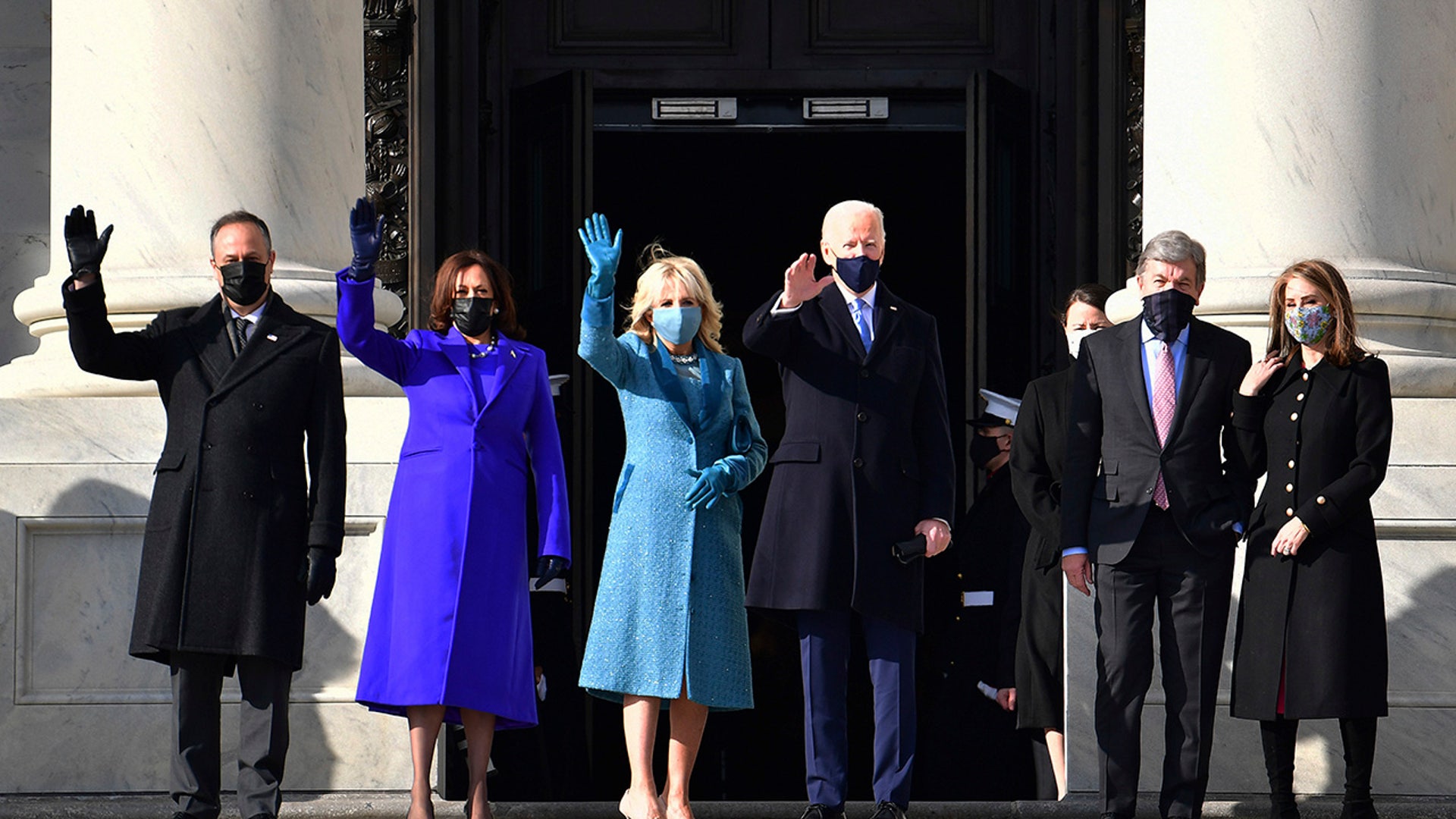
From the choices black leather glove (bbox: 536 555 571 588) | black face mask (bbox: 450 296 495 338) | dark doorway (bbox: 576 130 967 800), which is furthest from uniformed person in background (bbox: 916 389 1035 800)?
dark doorway (bbox: 576 130 967 800)

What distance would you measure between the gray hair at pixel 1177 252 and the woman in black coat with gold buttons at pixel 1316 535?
0.32 meters

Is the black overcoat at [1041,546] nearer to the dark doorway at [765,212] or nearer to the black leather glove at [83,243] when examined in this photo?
the black leather glove at [83,243]

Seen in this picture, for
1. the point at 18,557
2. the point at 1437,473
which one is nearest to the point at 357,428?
the point at 18,557

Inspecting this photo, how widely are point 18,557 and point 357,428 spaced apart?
1.32m

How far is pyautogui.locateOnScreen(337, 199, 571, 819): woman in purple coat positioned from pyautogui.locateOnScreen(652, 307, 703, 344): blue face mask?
44 centimetres

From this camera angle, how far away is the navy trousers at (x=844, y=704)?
703 centimetres

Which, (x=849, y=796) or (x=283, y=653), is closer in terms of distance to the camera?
(x=283, y=653)

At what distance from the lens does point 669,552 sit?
7.28 meters

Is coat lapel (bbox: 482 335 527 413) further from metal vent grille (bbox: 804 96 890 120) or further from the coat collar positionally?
metal vent grille (bbox: 804 96 890 120)

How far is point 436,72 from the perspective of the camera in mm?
12055

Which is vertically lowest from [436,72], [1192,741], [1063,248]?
[1192,741]

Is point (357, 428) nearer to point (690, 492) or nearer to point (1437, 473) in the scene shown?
point (690, 492)

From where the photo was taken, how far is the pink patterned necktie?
23.7 feet

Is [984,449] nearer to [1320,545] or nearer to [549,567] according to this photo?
[1320,545]
